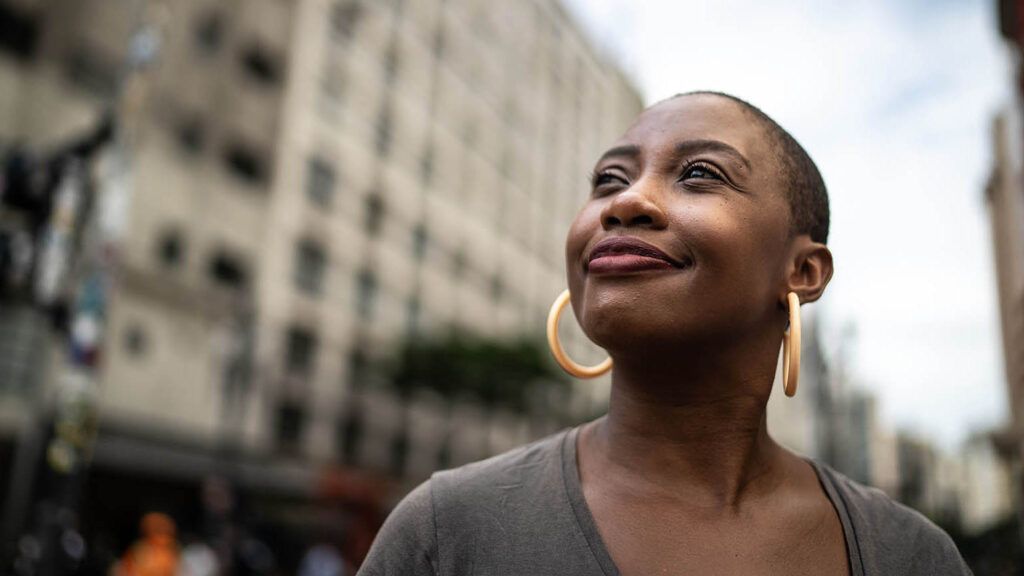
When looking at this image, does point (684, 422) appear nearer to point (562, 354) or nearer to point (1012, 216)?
point (562, 354)

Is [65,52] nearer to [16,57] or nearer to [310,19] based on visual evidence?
[16,57]

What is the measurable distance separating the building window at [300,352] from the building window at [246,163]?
5.01 m

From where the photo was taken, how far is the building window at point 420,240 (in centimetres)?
3519

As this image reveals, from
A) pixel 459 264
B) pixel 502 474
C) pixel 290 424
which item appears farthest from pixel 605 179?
pixel 459 264

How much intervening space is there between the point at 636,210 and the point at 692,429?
1.21 ft

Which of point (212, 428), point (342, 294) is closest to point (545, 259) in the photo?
point (342, 294)

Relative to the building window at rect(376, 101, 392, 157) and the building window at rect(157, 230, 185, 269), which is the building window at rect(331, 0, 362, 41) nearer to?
the building window at rect(376, 101, 392, 157)

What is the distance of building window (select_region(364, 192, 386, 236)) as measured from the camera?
32.8 metres

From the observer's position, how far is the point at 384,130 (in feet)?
112

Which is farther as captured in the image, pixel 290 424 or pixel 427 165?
pixel 427 165

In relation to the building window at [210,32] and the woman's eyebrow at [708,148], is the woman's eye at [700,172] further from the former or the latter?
the building window at [210,32]

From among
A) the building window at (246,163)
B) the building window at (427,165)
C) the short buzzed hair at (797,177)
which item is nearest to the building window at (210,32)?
the building window at (246,163)

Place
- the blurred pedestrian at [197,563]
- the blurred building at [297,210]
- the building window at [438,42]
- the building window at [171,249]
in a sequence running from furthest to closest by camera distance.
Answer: the building window at [438,42] < the building window at [171,249] < the blurred building at [297,210] < the blurred pedestrian at [197,563]

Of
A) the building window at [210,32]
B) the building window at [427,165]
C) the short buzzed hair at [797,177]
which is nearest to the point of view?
the short buzzed hair at [797,177]
